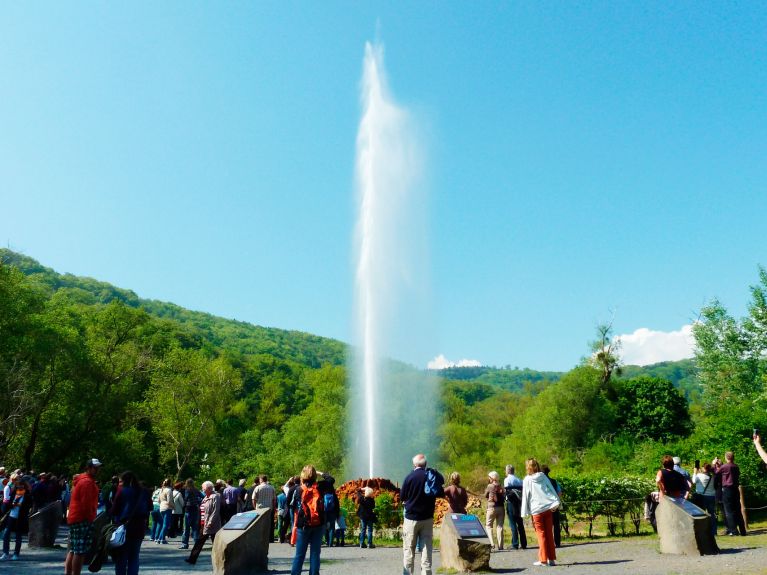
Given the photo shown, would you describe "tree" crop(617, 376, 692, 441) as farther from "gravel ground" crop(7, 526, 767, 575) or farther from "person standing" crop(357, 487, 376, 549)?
"person standing" crop(357, 487, 376, 549)

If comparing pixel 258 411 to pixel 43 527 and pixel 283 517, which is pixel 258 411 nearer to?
pixel 283 517

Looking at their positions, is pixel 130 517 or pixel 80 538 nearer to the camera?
pixel 80 538

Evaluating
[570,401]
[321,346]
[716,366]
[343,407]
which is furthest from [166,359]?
[321,346]

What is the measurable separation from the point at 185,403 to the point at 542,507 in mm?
43384

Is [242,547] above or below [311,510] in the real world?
below

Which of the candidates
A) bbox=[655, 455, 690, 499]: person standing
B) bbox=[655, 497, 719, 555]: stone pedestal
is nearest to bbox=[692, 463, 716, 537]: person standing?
bbox=[655, 455, 690, 499]: person standing

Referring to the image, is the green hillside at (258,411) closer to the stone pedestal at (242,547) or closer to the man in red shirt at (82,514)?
the stone pedestal at (242,547)

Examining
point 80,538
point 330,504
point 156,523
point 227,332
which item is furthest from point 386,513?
point 227,332

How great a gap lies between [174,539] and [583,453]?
103ft

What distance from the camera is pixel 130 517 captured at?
8.87 metres

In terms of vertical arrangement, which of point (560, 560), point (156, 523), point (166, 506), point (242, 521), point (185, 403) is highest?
point (185, 403)

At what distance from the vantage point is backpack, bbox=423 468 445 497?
28.7 ft

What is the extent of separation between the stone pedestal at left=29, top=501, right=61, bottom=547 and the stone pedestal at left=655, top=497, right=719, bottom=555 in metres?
14.0

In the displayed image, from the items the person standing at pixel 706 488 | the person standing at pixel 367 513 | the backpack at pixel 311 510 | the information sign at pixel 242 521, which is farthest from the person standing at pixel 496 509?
the backpack at pixel 311 510
